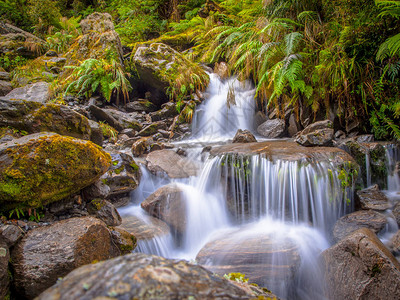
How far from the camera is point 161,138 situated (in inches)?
300

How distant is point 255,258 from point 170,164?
325cm

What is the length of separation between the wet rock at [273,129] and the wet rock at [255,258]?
427 cm

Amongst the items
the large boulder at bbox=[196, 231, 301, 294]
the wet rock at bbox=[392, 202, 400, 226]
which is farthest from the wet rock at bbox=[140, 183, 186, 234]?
the wet rock at bbox=[392, 202, 400, 226]

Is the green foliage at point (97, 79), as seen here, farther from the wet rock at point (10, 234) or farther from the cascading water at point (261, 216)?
the wet rock at point (10, 234)

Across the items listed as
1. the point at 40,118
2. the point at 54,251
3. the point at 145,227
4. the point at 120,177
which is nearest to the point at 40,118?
the point at 40,118

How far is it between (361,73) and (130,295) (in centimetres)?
622

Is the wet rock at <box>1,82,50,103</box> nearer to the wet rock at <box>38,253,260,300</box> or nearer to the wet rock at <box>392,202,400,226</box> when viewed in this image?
the wet rock at <box>38,253,260,300</box>

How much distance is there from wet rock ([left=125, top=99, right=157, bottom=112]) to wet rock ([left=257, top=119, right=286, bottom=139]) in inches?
190

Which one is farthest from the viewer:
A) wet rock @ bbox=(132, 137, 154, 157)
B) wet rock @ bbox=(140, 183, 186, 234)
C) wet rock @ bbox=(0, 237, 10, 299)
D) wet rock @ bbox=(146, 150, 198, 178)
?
wet rock @ bbox=(132, 137, 154, 157)

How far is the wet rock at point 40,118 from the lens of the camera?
283 cm

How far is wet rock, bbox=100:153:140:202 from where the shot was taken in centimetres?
398

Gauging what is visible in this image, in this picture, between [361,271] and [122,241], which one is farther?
[122,241]

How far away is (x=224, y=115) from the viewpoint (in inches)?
326

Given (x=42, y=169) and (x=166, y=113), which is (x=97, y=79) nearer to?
(x=166, y=113)
